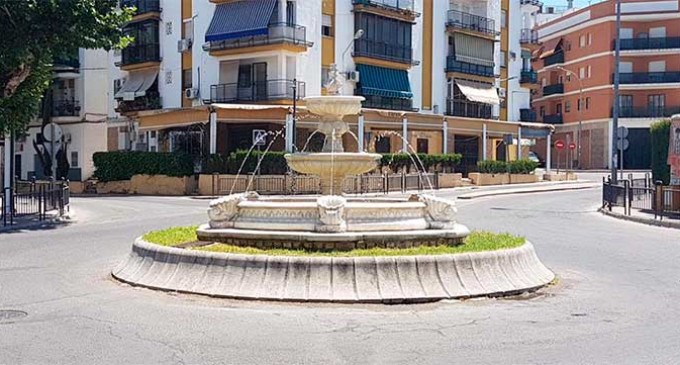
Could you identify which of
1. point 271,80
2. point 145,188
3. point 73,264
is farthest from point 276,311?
point 271,80

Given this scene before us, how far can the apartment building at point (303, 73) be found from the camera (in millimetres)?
42062

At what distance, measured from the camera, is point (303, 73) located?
43.2 meters

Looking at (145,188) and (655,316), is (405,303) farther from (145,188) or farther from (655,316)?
(145,188)

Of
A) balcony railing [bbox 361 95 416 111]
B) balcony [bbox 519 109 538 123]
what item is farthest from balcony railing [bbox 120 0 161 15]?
balcony [bbox 519 109 538 123]

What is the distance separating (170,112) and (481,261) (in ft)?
103

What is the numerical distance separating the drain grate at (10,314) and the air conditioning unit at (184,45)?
38.9m

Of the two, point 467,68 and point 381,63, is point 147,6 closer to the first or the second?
point 381,63

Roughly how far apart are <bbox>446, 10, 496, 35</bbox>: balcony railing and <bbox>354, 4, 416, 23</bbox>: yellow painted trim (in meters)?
4.08

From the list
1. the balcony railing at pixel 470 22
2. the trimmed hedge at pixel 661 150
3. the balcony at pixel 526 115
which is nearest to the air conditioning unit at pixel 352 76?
the balcony railing at pixel 470 22

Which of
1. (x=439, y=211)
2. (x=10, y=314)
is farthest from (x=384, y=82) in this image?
(x=10, y=314)

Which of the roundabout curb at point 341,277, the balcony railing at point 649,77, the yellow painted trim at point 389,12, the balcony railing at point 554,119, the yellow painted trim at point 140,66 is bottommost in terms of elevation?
the roundabout curb at point 341,277

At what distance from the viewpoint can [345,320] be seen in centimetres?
902

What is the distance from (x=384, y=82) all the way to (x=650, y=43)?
32.3m

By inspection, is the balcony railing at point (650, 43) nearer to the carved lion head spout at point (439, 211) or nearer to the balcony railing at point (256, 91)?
the balcony railing at point (256, 91)
